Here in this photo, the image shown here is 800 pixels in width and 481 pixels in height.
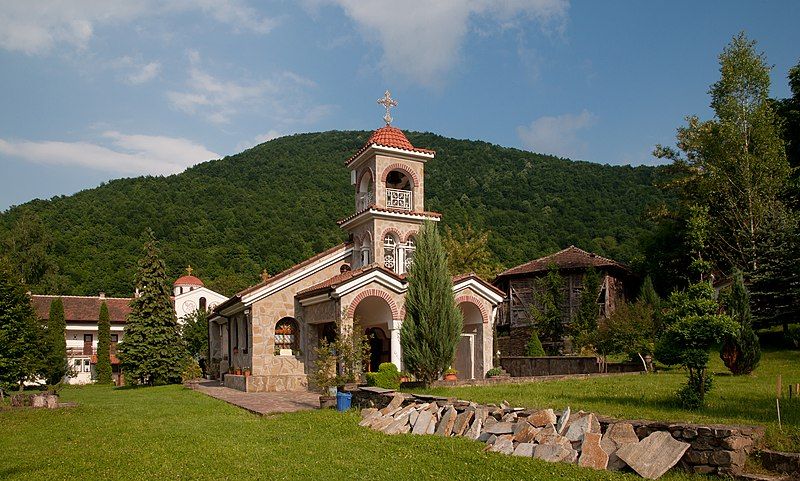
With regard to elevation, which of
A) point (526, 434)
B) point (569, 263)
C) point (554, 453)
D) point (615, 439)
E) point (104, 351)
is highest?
point (569, 263)

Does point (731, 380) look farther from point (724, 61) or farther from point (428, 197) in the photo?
point (428, 197)

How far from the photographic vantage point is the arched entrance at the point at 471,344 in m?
24.5

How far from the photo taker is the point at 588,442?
8953 mm

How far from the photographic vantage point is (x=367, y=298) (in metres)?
23.8

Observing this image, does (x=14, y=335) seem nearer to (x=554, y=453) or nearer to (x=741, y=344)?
(x=554, y=453)

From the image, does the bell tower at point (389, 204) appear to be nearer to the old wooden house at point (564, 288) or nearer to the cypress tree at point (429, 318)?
the cypress tree at point (429, 318)

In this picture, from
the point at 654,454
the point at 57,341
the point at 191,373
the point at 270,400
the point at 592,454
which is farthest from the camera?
the point at 57,341

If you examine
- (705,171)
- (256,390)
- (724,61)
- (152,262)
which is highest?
(724,61)

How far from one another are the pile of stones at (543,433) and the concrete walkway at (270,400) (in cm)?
444

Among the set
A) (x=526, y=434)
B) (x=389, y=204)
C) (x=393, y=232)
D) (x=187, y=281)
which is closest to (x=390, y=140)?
(x=389, y=204)

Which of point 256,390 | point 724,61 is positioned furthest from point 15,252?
point 724,61

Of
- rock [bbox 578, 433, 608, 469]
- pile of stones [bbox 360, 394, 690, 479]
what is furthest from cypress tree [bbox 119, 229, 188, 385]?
rock [bbox 578, 433, 608, 469]

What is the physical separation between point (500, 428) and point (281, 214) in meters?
51.8

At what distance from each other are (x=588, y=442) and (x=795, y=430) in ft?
8.81
